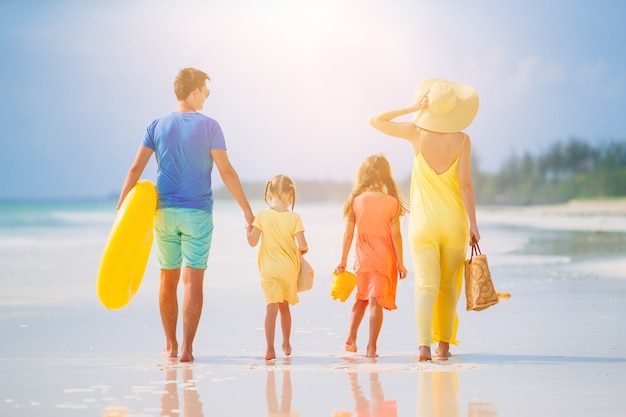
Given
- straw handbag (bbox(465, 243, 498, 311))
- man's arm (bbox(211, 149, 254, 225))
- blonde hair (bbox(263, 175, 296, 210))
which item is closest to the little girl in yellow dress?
blonde hair (bbox(263, 175, 296, 210))

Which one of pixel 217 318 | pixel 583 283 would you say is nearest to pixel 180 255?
pixel 217 318

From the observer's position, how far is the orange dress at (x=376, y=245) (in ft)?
21.1

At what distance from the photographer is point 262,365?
19.4 ft

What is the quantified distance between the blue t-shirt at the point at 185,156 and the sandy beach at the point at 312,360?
98 cm

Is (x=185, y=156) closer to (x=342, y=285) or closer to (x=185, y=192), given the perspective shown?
(x=185, y=192)

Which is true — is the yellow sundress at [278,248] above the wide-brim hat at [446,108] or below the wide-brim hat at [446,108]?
below

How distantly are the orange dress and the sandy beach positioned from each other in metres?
0.42

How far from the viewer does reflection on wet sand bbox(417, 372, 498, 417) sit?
15.2 feet

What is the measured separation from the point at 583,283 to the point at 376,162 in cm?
459

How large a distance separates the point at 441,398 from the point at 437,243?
1475mm

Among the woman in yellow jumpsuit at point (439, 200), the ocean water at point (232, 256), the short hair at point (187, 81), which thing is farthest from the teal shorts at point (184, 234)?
the ocean water at point (232, 256)

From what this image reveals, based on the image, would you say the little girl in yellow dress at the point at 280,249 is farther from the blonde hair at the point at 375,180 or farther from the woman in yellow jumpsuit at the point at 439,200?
the woman in yellow jumpsuit at the point at 439,200

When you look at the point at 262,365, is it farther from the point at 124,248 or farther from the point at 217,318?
the point at 217,318

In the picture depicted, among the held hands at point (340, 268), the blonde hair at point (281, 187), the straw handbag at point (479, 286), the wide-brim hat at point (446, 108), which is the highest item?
the wide-brim hat at point (446, 108)
